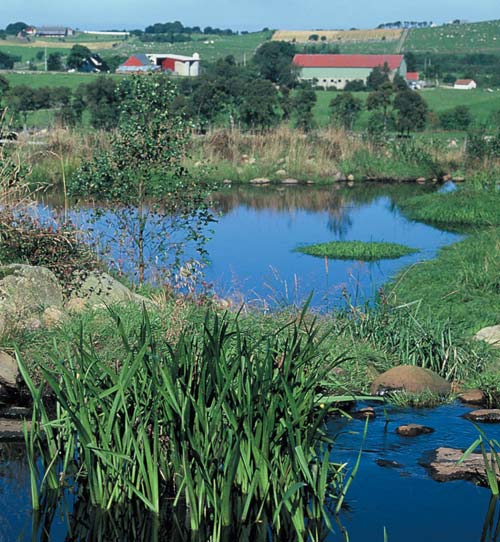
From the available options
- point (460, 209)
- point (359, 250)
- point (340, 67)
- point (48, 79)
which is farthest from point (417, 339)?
point (340, 67)

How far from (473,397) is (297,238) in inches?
373

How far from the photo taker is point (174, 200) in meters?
11.2

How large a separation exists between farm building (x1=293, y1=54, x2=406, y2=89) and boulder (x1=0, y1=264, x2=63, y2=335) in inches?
3070

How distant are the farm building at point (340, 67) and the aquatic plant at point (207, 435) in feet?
267

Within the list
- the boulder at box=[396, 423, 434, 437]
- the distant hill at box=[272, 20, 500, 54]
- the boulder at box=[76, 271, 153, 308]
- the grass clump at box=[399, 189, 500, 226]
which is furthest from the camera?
the distant hill at box=[272, 20, 500, 54]

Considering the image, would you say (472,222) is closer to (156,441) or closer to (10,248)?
(10,248)

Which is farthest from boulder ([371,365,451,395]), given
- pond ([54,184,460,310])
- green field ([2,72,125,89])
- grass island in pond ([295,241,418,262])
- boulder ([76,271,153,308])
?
green field ([2,72,125,89])

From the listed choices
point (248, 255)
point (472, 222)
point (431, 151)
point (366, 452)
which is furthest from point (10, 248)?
point (431, 151)

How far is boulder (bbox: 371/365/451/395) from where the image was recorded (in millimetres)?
7680

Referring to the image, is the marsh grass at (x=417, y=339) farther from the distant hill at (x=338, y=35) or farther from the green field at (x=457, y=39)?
the distant hill at (x=338, y=35)

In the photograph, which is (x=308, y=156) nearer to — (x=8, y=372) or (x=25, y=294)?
(x=25, y=294)

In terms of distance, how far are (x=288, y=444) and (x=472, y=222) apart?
554 inches

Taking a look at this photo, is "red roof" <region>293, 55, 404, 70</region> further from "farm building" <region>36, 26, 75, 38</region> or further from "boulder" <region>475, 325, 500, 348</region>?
"boulder" <region>475, 325, 500, 348</region>

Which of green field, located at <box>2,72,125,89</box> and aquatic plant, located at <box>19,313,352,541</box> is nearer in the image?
aquatic plant, located at <box>19,313,352,541</box>
